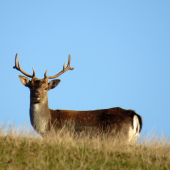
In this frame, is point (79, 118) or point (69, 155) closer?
point (69, 155)

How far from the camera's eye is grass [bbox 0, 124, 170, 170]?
623cm

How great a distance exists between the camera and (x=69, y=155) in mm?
6781

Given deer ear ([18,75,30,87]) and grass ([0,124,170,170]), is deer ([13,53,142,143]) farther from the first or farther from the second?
grass ([0,124,170,170])

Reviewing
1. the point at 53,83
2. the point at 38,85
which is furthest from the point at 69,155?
the point at 53,83

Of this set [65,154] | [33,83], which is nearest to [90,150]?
[65,154]

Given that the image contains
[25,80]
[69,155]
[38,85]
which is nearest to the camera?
[69,155]

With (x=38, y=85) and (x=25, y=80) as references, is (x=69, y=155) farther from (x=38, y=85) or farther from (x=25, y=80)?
(x=25, y=80)

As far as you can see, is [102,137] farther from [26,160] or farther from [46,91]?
[26,160]

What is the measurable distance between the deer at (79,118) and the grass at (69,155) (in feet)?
2.60

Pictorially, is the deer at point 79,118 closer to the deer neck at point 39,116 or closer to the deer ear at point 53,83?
the deer neck at point 39,116

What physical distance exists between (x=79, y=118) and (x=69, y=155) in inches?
108

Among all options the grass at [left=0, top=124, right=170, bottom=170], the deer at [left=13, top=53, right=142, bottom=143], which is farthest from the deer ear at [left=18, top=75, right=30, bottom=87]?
the grass at [left=0, top=124, right=170, bottom=170]

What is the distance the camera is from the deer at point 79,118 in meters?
9.12

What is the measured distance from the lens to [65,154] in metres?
6.81
